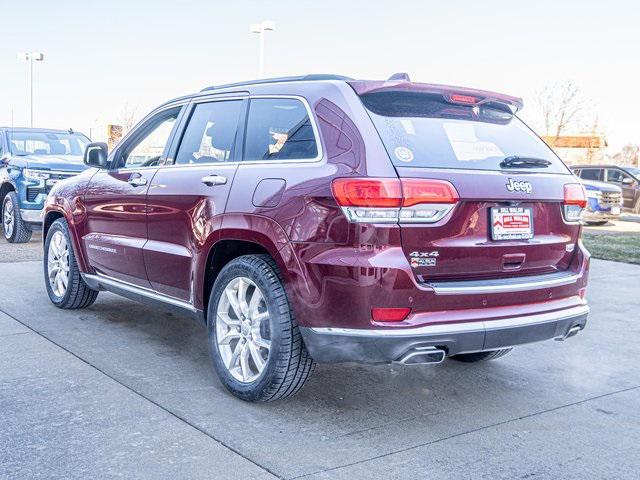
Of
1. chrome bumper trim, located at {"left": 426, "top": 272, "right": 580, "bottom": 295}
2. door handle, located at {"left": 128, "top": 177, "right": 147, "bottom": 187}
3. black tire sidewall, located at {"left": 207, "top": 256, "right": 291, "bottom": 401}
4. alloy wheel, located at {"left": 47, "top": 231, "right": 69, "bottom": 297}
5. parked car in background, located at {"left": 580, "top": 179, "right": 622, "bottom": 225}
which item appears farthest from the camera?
parked car in background, located at {"left": 580, "top": 179, "right": 622, "bottom": 225}

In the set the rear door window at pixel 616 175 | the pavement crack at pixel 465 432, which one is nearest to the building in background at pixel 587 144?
the rear door window at pixel 616 175

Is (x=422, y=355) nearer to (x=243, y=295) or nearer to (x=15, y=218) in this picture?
(x=243, y=295)

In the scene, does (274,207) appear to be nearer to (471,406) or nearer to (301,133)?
(301,133)

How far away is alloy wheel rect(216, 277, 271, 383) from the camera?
4.10 m

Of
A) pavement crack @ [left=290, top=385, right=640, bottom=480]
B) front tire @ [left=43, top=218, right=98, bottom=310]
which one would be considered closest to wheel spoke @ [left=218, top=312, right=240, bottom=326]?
pavement crack @ [left=290, top=385, right=640, bottom=480]

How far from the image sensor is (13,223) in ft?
38.0

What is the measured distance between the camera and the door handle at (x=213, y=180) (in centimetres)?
442

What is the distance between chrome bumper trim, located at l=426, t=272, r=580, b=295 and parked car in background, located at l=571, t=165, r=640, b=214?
777 inches

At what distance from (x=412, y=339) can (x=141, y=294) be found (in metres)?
2.43

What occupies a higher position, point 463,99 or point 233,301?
point 463,99

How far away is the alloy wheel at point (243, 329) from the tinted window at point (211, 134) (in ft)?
2.74

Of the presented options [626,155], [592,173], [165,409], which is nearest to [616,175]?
[592,173]

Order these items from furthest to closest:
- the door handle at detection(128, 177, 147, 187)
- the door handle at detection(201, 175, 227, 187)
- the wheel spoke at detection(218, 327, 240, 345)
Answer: the door handle at detection(128, 177, 147, 187) < the door handle at detection(201, 175, 227, 187) < the wheel spoke at detection(218, 327, 240, 345)

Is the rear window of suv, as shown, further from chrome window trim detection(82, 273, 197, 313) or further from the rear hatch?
chrome window trim detection(82, 273, 197, 313)
